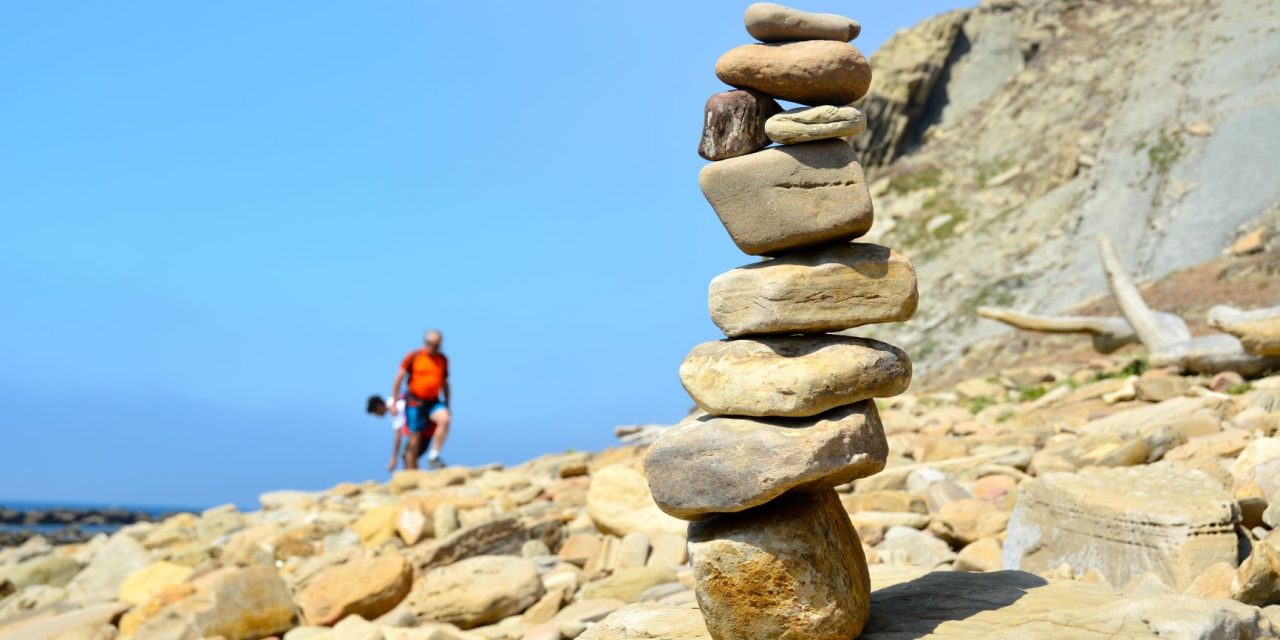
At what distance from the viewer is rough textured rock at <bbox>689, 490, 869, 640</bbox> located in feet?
16.0

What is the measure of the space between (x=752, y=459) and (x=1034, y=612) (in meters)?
1.44

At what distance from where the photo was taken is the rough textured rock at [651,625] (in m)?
5.38

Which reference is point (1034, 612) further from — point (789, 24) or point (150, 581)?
point (150, 581)

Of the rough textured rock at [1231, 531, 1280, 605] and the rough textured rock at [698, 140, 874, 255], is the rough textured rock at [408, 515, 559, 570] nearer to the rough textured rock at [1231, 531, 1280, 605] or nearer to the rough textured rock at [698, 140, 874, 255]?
the rough textured rock at [698, 140, 874, 255]

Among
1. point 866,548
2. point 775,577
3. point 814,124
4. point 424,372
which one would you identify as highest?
point 814,124

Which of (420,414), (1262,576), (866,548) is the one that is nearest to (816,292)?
(1262,576)

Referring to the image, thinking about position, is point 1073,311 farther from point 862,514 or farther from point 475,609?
point 475,609

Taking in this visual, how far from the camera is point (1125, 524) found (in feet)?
21.3

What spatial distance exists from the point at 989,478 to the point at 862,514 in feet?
4.26

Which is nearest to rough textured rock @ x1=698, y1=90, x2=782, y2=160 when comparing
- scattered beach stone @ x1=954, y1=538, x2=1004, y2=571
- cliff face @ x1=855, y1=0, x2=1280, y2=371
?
scattered beach stone @ x1=954, y1=538, x2=1004, y2=571

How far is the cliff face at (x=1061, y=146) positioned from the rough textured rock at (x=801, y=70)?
62.0 feet

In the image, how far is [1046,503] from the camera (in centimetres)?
700

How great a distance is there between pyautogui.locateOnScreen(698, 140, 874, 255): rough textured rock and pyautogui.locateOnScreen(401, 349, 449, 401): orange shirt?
1059cm

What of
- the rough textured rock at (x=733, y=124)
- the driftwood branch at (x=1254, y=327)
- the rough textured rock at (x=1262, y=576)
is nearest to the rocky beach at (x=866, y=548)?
the rough textured rock at (x=1262, y=576)
